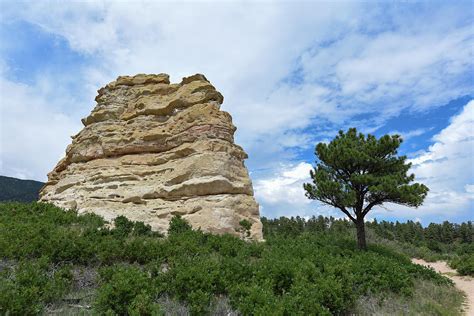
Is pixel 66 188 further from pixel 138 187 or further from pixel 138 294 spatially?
pixel 138 294

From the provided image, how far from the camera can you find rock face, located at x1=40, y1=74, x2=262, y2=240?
675 inches

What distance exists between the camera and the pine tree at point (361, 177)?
16548 millimetres

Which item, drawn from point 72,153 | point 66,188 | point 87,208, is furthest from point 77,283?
point 72,153

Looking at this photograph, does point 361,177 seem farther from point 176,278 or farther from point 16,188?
point 16,188

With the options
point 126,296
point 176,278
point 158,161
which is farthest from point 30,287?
point 158,161

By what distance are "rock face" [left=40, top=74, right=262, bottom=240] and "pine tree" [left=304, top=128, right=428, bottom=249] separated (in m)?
4.18

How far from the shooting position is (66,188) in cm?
2031

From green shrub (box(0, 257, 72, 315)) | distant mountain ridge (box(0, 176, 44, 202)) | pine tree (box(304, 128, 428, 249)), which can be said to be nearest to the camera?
green shrub (box(0, 257, 72, 315))

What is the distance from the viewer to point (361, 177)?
16906mm

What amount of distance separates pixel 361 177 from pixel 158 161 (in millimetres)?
11384

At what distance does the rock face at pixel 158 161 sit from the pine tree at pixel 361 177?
13.7 feet

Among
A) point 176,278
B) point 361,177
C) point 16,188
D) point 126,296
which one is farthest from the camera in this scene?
point 16,188

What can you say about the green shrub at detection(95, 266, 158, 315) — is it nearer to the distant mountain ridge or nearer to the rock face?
the rock face

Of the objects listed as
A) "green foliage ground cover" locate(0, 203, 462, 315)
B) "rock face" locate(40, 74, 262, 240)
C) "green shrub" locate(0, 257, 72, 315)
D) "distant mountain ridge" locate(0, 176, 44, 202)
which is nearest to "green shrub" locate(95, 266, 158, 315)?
"green foliage ground cover" locate(0, 203, 462, 315)
